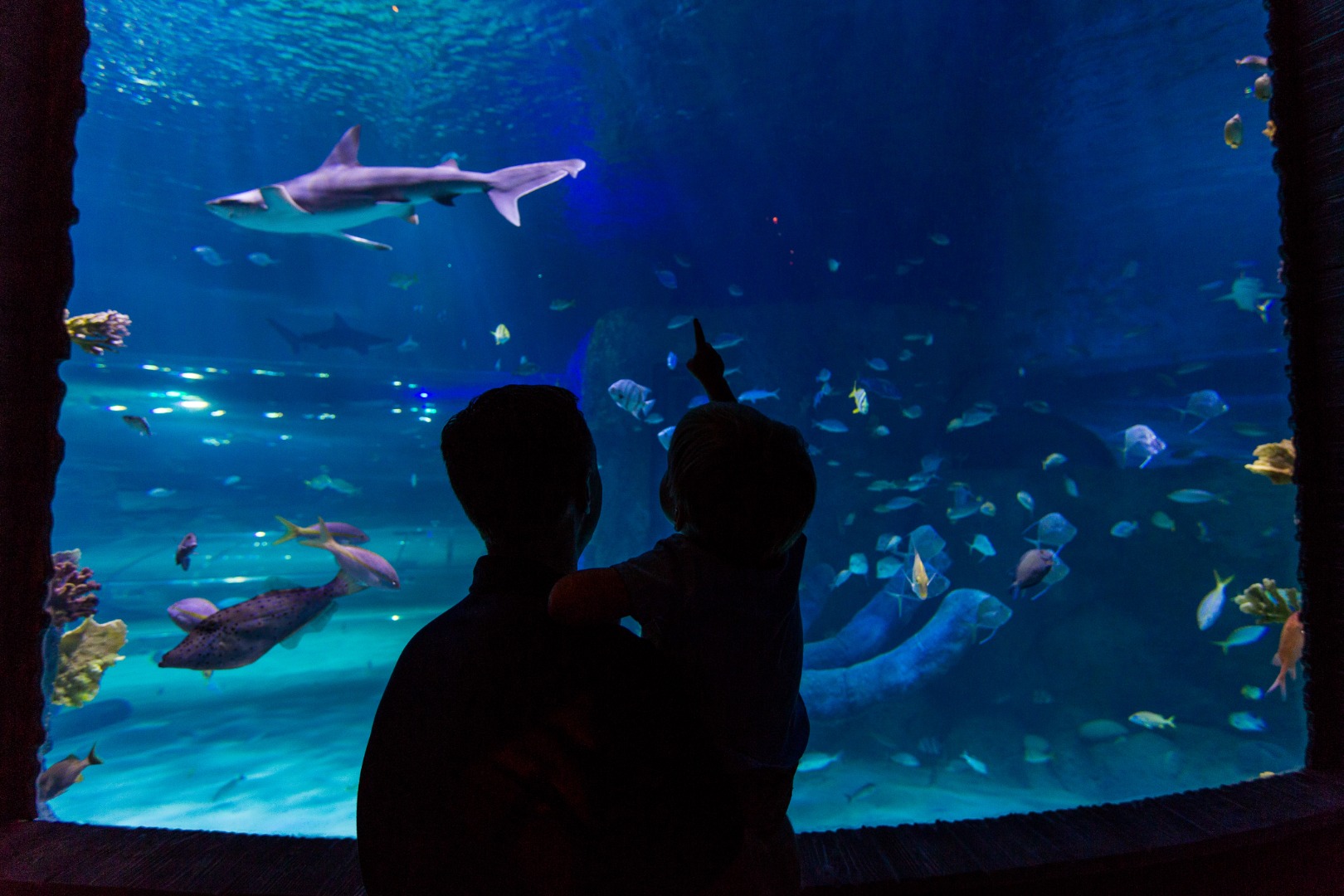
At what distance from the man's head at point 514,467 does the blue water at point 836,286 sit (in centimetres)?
727

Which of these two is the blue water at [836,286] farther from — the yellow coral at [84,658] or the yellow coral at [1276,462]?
the yellow coral at [1276,462]

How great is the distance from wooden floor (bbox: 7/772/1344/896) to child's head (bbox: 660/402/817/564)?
0.81 meters

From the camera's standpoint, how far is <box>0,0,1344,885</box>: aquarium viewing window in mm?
8609

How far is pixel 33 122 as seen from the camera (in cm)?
158

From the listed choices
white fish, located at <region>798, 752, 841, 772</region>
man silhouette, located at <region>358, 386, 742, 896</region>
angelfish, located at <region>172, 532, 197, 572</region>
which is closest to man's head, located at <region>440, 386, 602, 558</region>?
man silhouette, located at <region>358, 386, 742, 896</region>

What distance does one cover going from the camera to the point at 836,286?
15.1 metres

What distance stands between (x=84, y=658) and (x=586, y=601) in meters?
3.16

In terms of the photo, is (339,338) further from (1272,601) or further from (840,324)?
(1272,601)

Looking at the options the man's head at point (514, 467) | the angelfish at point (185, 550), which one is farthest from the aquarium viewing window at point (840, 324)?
the man's head at point (514, 467)

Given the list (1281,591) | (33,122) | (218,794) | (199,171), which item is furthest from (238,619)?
(199,171)

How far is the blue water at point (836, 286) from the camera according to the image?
945cm

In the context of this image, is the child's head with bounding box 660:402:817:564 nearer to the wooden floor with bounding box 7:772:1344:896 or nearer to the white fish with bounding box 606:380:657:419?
the wooden floor with bounding box 7:772:1344:896

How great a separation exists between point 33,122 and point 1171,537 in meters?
16.2

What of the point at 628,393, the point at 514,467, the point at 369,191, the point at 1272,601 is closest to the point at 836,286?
the point at 628,393
